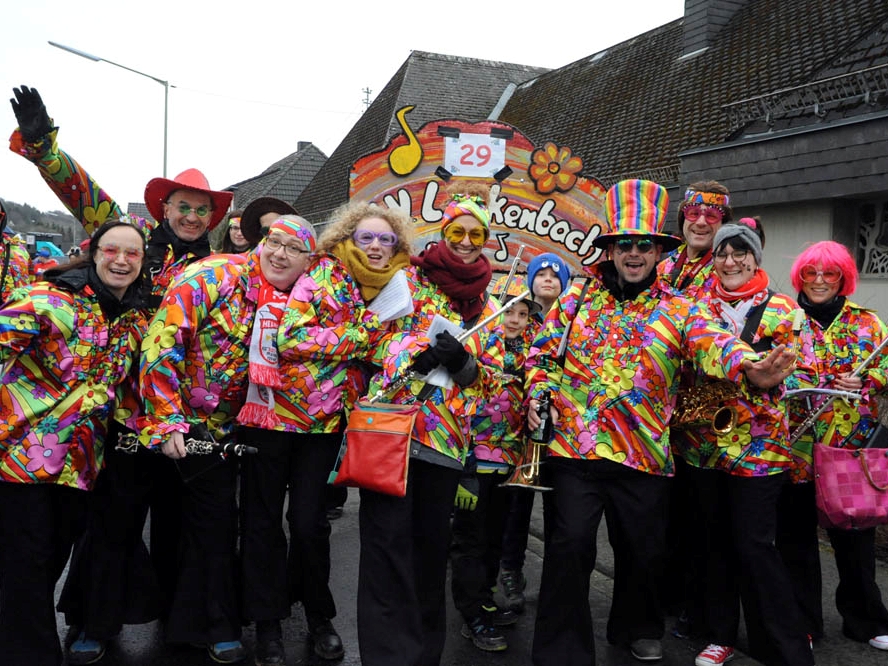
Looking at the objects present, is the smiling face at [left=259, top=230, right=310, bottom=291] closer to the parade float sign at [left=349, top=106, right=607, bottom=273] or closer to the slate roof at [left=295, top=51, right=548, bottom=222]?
the parade float sign at [left=349, top=106, right=607, bottom=273]

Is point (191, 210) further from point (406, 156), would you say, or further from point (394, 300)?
point (406, 156)

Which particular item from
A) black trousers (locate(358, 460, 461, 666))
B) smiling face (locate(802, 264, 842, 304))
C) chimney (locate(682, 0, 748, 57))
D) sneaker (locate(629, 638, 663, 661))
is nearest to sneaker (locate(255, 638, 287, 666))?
black trousers (locate(358, 460, 461, 666))

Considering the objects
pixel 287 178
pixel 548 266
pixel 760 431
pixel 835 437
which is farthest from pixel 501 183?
pixel 287 178

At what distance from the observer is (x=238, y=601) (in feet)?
13.1

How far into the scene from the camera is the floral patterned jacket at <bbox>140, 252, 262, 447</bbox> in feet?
11.7

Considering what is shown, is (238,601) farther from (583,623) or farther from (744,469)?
(744,469)

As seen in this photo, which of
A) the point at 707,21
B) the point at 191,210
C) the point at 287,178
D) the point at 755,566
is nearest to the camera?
the point at 755,566

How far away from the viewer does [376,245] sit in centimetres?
380

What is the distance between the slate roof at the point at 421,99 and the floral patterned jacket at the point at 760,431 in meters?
20.2

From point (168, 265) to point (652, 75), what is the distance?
1584cm

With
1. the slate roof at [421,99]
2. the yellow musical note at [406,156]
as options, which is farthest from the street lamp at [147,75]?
the yellow musical note at [406,156]

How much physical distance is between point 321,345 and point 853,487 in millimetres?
2529

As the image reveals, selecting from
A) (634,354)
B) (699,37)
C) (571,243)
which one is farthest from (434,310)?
(699,37)

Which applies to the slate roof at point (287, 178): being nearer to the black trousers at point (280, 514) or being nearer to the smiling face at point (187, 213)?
the smiling face at point (187, 213)
